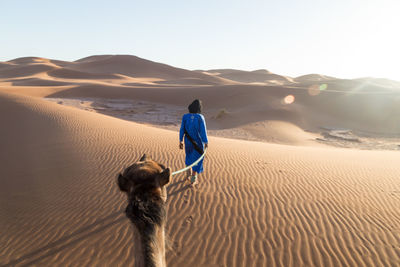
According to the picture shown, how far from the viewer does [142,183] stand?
4.79ft

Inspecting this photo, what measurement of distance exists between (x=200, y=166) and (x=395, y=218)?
403cm

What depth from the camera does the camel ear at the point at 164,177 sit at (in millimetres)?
1477

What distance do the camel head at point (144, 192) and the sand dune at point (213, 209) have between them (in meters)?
2.44

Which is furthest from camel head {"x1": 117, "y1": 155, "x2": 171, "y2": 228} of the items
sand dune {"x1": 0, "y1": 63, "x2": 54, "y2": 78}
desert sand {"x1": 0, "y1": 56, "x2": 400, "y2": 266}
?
sand dune {"x1": 0, "y1": 63, "x2": 54, "y2": 78}

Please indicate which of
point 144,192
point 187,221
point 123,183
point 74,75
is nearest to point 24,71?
point 74,75

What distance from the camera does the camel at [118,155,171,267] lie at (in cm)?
129

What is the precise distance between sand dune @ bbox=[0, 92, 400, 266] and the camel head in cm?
244

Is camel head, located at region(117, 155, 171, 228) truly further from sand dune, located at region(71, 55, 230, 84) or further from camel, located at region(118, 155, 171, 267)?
sand dune, located at region(71, 55, 230, 84)

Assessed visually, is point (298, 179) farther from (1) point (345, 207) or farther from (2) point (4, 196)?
(2) point (4, 196)

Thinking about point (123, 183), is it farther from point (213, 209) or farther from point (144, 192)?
point (213, 209)

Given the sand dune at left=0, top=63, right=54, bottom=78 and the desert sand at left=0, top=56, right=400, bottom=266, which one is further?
the sand dune at left=0, top=63, right=54, bottom=78

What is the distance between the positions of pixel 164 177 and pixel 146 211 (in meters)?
0.25

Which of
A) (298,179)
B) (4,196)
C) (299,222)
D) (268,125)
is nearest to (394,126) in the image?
(268,125)

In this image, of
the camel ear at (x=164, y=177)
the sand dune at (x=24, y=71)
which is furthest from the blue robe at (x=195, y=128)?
the sand dune at (x=24, y=71)
